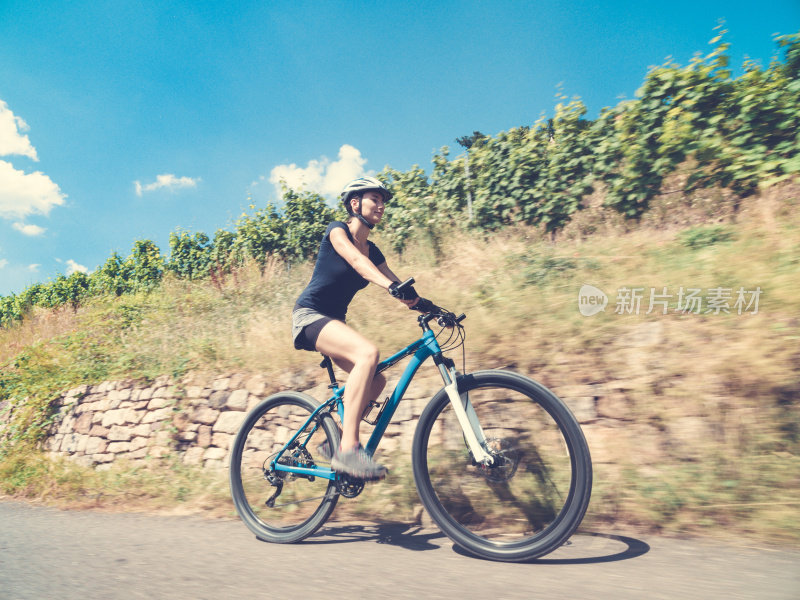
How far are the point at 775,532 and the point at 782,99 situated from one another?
274 inches

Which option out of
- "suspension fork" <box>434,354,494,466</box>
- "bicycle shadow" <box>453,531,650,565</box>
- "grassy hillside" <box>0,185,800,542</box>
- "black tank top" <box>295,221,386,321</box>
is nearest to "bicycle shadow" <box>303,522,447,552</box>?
"grassy hillside" <box>0,185,800,542</box>

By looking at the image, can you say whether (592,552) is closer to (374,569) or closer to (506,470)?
(506,470)

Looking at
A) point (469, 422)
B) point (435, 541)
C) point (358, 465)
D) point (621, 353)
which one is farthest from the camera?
point (621, 353)

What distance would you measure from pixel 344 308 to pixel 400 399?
0.74m

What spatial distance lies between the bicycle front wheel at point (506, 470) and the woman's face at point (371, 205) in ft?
3.97

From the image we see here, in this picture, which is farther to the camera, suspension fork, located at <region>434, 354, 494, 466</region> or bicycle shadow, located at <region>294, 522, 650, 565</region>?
suspension fork, located at <region>434, 354, 494, 466</region>

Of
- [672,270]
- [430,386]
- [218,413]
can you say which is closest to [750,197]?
[672,270]

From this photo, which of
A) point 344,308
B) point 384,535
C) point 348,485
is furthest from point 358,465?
point 344,308

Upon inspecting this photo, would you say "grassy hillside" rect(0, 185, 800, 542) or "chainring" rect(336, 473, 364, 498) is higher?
"grassy hillside" rect(0, 185, 800, 542)

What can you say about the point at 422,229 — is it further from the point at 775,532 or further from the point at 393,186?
the point at 775,532

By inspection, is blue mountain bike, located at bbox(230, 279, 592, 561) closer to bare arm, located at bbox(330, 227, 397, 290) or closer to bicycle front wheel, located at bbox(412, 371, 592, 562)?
bicycle front wheel, located at bbox(412, 371, 592, 562)

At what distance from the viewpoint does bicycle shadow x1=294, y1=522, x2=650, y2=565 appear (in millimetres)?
2352

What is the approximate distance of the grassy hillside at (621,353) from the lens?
2.68 m

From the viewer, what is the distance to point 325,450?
10.3ft
